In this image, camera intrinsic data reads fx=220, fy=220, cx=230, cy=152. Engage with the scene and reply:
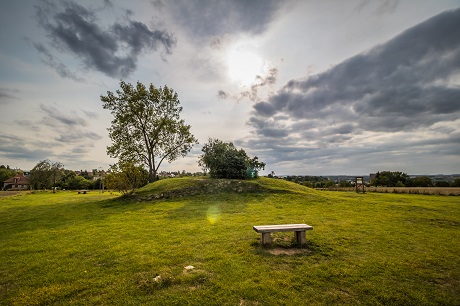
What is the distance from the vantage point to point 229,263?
701 cm

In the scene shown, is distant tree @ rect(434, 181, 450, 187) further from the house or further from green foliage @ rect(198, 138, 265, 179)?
the house

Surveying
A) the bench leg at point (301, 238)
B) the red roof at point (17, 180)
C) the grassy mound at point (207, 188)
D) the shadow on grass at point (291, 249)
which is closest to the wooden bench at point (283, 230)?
the bench leg at point (301, 238)

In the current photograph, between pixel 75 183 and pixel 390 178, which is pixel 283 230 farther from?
pixel 75 183

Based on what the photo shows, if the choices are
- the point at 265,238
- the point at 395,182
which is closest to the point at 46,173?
the point at 265,238

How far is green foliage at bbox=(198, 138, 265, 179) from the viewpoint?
28578mm

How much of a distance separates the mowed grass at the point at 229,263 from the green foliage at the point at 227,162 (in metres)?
15.1

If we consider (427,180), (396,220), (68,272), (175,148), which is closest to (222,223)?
(68,272)

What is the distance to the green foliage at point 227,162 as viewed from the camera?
93.8 ft

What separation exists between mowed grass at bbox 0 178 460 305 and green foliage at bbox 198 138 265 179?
49.4 ft

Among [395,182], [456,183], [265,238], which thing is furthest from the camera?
[395,182]

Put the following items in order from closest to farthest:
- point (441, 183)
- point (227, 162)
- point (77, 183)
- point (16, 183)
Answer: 1. point (227, 162)
2. point (441, 183)
3. point (77, 183)
4. point (16, 183)

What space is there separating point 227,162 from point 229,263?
2168 cm

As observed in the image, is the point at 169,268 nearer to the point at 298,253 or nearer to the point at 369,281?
the point at 298,253

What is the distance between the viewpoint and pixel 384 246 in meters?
8.65
